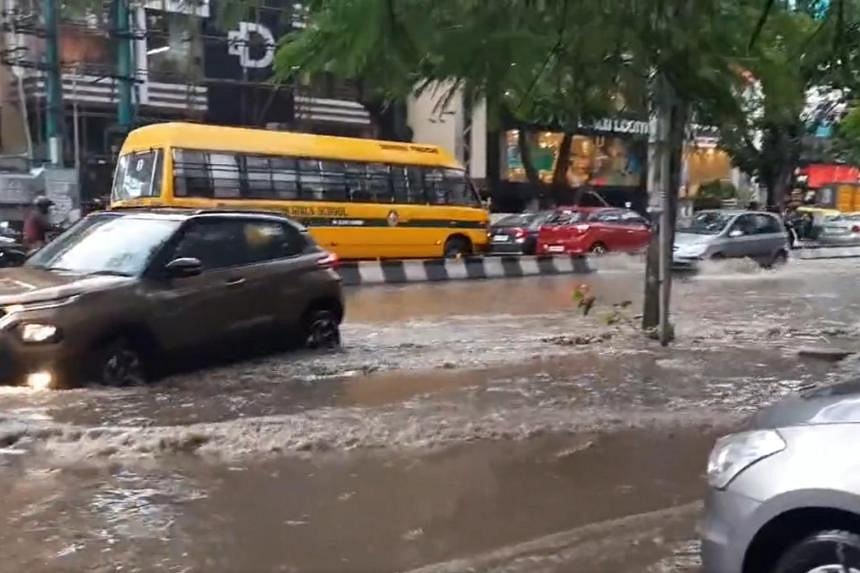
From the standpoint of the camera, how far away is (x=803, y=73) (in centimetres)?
944

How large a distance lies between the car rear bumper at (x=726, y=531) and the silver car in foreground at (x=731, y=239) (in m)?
21.3

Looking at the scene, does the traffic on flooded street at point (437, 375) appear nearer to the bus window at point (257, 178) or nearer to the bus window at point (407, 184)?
the bus window at point (257, 178)

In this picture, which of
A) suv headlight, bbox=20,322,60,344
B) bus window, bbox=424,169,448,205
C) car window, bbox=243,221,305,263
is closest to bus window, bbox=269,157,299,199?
bus window, bbox=424,169,448,205

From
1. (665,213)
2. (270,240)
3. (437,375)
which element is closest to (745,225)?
(665,213)

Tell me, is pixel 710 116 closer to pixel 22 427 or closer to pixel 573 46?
pixel 573 46

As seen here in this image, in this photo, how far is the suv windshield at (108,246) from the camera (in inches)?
366

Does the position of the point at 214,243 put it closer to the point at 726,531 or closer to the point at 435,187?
the point at 726,531

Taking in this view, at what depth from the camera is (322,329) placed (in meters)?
11.5

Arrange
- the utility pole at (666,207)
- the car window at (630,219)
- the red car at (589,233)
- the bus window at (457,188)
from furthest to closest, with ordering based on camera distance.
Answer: the car window at (630,219) → the red car at (589,233) → the bus window at (457,188) → the utility pole at (666,207)

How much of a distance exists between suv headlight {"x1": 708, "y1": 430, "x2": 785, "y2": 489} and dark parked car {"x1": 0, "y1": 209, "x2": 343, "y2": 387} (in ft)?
18.7

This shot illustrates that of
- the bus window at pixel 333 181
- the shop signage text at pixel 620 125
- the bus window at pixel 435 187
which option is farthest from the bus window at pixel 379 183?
the shop signage text at pixel 620 125

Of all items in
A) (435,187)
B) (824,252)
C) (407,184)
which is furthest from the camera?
(824,252)

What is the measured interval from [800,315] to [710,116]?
25.8 feet

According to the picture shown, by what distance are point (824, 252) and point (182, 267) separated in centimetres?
2898
